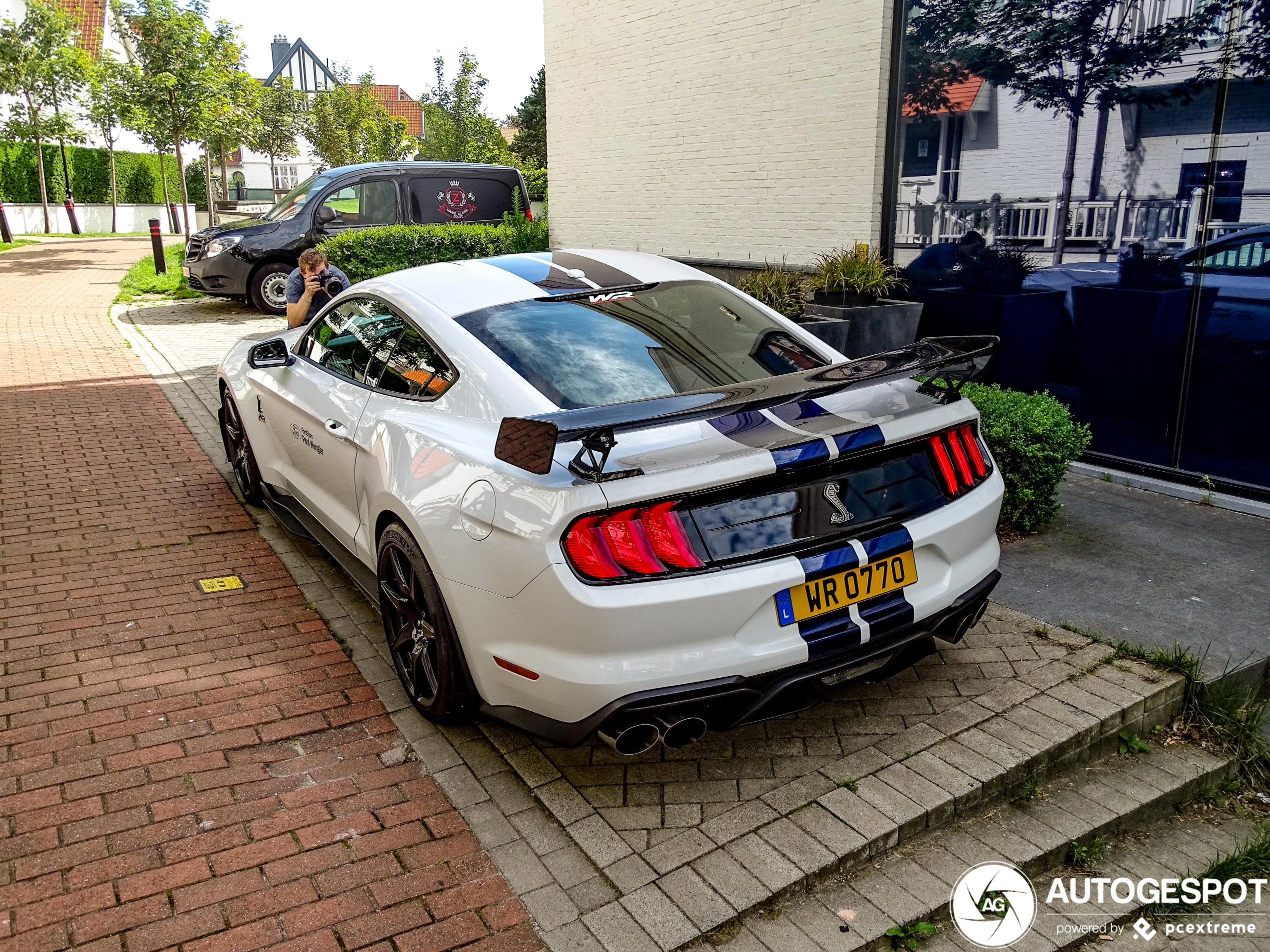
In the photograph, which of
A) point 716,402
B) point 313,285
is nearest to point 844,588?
point 716,402

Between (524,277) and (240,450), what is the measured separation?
10.2 feet

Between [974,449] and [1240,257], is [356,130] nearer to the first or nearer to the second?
[1240,257]

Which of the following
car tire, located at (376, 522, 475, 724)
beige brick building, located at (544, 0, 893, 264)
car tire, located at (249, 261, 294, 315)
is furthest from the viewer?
car tire, located at (249, 261, 294, 315)

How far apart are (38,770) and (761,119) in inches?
333

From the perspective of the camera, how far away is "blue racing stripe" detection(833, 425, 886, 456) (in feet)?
10.4

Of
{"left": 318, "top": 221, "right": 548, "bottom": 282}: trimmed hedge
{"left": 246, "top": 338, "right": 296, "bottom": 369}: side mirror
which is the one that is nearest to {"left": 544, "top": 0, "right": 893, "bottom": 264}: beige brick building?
{"left": 318, "top": 221, "right": 548, "bottom": 282}: trimmed hedge

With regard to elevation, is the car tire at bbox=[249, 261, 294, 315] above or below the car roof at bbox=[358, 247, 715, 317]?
below

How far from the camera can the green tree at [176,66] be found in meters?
19.2

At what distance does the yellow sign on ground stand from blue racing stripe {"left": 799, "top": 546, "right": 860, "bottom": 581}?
11.0 feet

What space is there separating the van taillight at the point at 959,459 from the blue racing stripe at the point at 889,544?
0.33 metres

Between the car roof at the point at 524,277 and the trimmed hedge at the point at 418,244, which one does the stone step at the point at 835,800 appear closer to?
the car roof at the point at 524,277

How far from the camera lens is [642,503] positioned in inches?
115

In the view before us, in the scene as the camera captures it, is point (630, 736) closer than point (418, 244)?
Yes

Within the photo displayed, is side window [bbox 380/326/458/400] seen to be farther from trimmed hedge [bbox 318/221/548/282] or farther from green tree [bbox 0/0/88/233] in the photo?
green tree [bbox 0/0/88/233]
